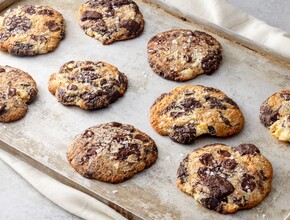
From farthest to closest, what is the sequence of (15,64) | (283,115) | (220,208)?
(15,64)
(283,115)
(220,208)

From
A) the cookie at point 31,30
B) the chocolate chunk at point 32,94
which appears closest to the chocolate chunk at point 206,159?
the chocolate chunk at point 32,94

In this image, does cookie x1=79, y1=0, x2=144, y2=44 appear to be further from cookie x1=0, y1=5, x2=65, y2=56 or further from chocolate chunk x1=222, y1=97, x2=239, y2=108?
chocolate chunk x1=222, y1=97, x2=239, y2=108

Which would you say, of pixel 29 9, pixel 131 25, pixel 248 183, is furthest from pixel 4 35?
pixel 248 183

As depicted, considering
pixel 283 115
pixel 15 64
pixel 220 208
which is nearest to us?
pixel 220 208

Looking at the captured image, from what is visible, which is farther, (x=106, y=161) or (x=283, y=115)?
(x=283, y=115)

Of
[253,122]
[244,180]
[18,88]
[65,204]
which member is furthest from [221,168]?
[18,88]

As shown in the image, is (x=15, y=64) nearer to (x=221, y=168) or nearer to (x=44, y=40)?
(x=44, y=40)
